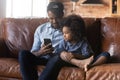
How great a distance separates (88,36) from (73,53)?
36cm

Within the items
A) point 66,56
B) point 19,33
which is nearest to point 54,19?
point 66,56

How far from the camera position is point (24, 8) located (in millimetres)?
3988

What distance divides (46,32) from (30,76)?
53cm

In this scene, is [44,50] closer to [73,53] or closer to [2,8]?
[73,53]

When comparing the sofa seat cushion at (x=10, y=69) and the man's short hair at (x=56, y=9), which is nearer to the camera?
the sofa seat cushion at (x=10, y=69)

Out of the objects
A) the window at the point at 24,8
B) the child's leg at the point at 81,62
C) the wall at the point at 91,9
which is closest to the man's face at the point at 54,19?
the child's leg at the point at 81,62

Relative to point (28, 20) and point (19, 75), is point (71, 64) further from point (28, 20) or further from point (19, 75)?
point (28, 20)

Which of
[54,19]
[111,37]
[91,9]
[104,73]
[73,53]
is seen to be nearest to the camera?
[104,73]

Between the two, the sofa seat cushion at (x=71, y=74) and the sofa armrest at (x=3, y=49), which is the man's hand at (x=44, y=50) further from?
the sofa armrest at (x=3, y=49)

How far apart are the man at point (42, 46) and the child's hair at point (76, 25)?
0.08m

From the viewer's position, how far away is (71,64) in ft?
7.74

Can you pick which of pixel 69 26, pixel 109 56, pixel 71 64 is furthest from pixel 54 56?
pixel 109 56

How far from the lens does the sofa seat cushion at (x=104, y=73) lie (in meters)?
2.15

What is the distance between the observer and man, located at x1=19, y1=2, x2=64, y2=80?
2.29 meters
